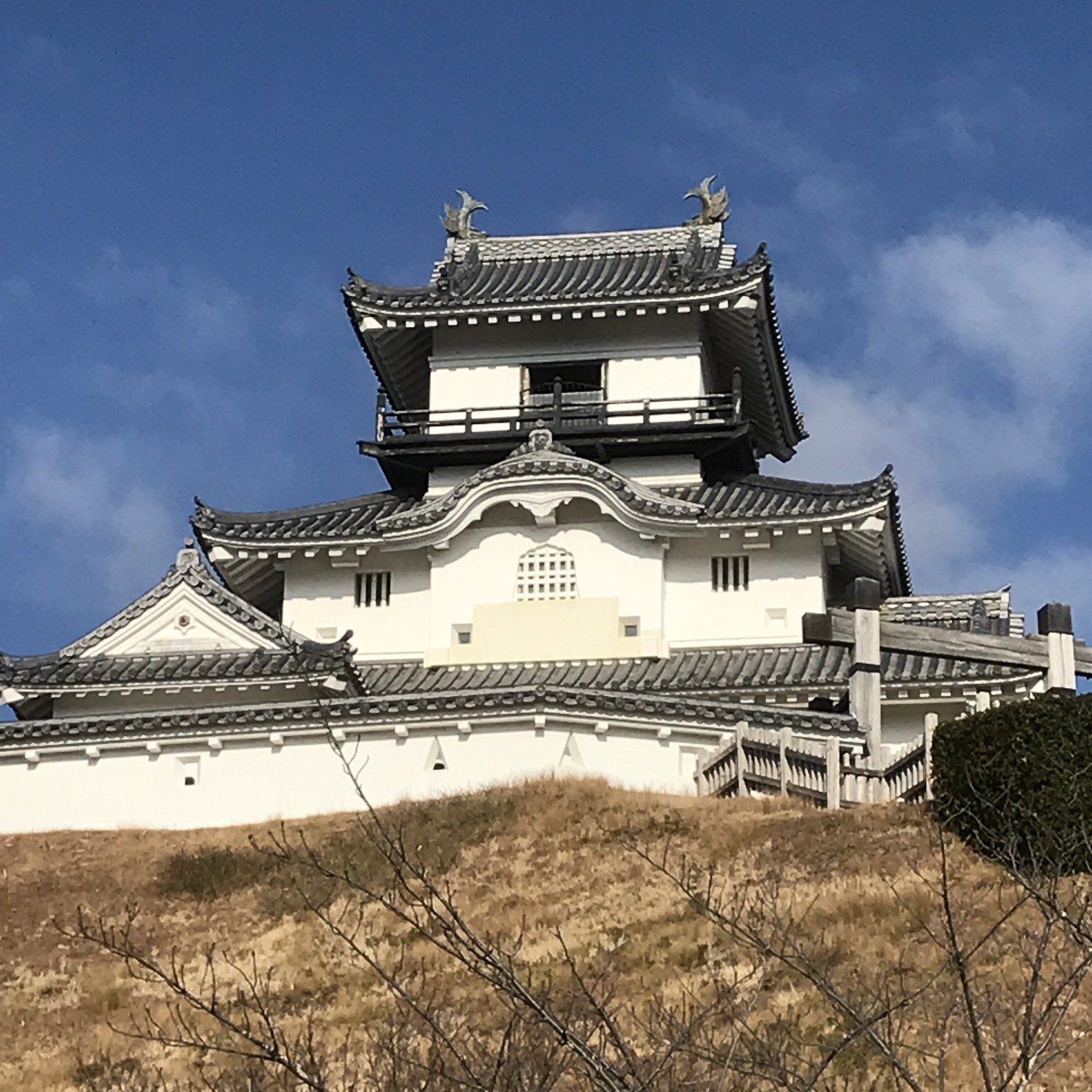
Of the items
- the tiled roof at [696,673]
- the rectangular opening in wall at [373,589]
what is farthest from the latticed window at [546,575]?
the rectangular opening in wall at [373,589]

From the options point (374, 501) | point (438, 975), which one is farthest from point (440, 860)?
point (374, 501)

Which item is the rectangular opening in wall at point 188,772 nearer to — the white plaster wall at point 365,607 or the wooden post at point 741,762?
the white plaster wall at point 365,607

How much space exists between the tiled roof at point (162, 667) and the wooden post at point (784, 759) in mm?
7827

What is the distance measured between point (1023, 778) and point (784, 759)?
5087 mm

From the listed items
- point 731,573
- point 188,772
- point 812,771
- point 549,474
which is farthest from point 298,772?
point 731,573

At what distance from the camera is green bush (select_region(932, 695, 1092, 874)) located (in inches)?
793

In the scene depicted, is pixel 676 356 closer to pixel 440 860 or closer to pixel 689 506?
pixel 689 506

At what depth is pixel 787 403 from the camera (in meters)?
40.9

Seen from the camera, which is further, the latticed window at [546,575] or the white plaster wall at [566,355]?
the white plaster wall at [566,355]

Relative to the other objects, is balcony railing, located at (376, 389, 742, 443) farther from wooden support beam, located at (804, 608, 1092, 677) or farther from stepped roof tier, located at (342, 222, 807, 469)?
wooden support beam, located at (804, 608, 1092, 677)

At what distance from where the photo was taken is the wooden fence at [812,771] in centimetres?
2364

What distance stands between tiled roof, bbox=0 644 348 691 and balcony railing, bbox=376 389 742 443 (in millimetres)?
7020

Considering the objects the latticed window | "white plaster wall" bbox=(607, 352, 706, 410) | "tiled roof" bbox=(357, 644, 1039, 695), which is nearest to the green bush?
"tiled roof" bbox=(357, 644, 1039, 695)

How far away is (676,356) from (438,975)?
789 inches
